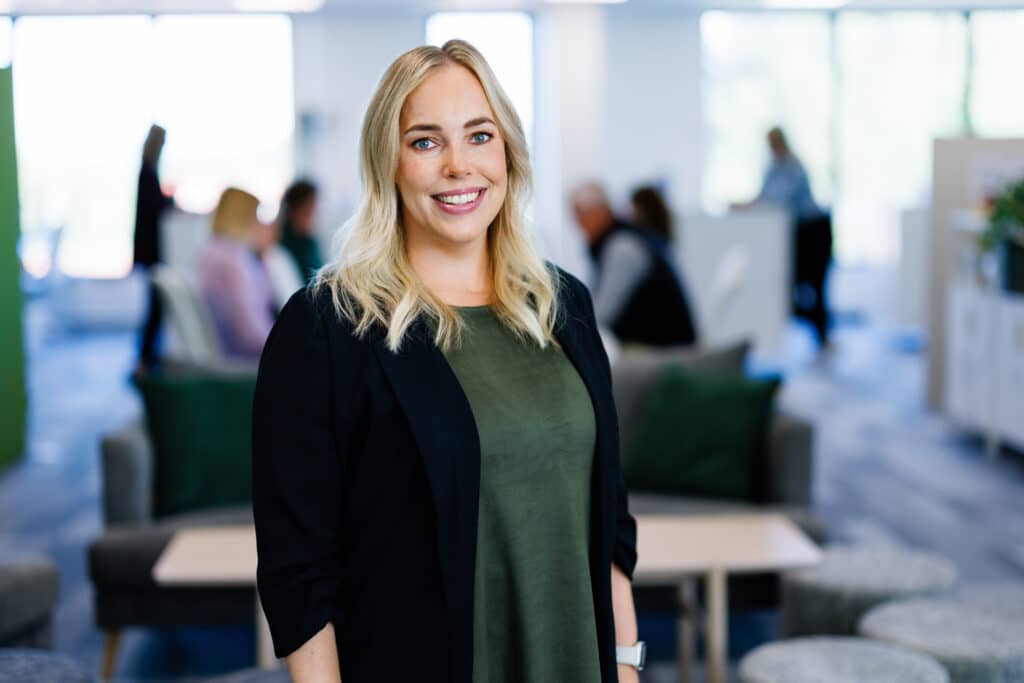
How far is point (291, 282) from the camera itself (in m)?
6.27

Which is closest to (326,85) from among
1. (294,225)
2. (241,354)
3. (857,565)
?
(294,225)

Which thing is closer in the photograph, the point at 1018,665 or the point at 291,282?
the point at 1018,665

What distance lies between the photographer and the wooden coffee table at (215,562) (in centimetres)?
300

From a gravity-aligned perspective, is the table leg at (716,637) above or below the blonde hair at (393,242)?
below

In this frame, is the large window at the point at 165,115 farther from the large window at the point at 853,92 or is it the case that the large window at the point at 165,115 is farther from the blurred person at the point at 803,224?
the blurred person at the point at 803,224

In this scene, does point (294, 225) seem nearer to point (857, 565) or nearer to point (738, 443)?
point (738, 443)

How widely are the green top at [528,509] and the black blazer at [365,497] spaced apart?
2.0 inches

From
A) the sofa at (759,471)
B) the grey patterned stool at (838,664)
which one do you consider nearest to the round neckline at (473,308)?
the grey patterned stool at (838,664)

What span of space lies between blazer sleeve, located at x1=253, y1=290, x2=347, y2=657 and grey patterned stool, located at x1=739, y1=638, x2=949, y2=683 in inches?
47.6

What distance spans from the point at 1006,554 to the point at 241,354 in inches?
124

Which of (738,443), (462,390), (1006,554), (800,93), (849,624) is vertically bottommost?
(1006,554)

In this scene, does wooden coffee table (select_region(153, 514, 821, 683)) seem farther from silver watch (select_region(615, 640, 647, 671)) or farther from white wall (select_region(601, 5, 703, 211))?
white wall (select_region(601, 5, 703, 211))

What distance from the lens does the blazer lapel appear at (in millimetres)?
1523

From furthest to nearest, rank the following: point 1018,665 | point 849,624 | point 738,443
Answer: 1. point 738,443
2. point 849,624
3. point 1018,665
